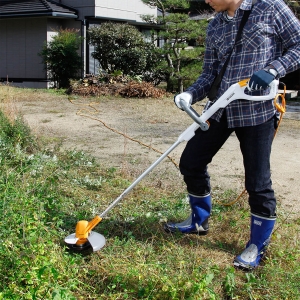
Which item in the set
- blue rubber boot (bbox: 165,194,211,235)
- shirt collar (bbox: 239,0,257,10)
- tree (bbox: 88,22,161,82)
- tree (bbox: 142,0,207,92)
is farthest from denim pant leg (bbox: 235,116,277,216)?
tree (bbox: 88,22,161,82)

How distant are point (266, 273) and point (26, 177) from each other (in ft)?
7.07

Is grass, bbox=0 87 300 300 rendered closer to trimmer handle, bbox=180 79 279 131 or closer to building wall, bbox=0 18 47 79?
trimmer handle, bbox=180 79 279 131

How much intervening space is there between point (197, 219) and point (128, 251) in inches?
22.6

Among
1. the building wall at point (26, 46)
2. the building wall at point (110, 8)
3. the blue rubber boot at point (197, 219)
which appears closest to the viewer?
the blue rubber boot at point (197, 219)

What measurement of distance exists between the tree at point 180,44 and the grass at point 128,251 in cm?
843

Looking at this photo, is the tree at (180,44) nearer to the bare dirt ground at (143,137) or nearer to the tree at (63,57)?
the bare dirt ground at (143,137)

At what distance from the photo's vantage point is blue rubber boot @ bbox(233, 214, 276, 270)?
9.42ft

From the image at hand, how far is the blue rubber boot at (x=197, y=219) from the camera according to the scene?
3.27 meters

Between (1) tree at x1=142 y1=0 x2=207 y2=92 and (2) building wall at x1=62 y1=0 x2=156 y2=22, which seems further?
(2) building wall at x1=62 y1=0 x2=156 y2=22

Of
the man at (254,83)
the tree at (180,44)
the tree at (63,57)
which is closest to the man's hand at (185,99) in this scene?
the man at (254,83)

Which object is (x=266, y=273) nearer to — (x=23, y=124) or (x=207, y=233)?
(x=207, y=233)

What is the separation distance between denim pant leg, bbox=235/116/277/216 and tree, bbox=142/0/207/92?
9.43m

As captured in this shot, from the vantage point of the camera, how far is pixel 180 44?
40.6ft

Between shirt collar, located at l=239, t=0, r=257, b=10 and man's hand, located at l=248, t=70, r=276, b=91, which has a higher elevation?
shirt collar, located at l=239, t=0, r=257, b=10
